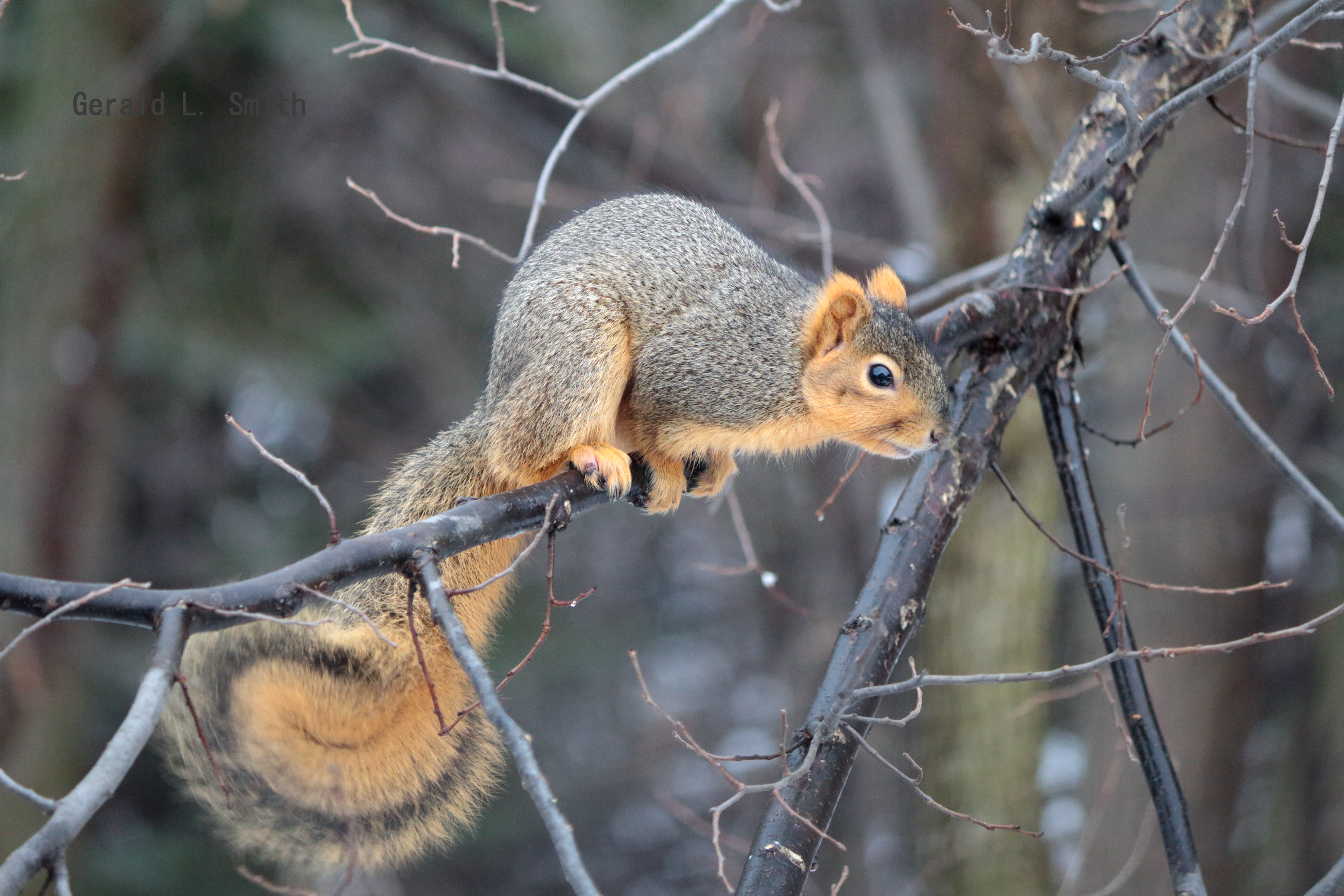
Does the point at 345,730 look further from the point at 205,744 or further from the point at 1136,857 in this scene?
the point at 1136,857

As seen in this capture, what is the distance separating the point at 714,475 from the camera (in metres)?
3.36

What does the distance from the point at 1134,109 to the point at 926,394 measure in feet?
3.16

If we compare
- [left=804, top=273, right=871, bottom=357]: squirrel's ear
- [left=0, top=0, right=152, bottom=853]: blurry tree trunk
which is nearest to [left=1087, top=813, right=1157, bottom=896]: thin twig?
[left=804, top=273, right=871, bottom=357]: squirrel's ear

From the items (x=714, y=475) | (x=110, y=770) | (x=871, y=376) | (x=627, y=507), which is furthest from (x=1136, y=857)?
(x=627, y=507)

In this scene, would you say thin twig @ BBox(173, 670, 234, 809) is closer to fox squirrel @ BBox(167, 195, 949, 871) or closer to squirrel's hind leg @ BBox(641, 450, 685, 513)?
fox squirrel @ BBox(167, 195, 949, 871)

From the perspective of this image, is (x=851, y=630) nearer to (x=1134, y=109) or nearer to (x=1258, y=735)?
(x=1134, y=109)

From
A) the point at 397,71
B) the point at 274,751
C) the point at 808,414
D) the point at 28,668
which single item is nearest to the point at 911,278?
the point at 808,414

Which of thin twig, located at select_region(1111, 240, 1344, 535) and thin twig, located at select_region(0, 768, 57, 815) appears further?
thin twig, located at select_region(1111, 240, 1344, 535)

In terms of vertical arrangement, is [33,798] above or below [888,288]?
below

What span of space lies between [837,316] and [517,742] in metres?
1.94

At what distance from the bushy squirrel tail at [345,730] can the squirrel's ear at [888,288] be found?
1.37 metres

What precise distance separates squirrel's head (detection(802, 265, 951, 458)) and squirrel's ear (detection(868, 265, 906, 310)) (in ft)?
0.27

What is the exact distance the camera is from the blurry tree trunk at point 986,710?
4457mm

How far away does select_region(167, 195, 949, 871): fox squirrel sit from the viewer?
2092mm
